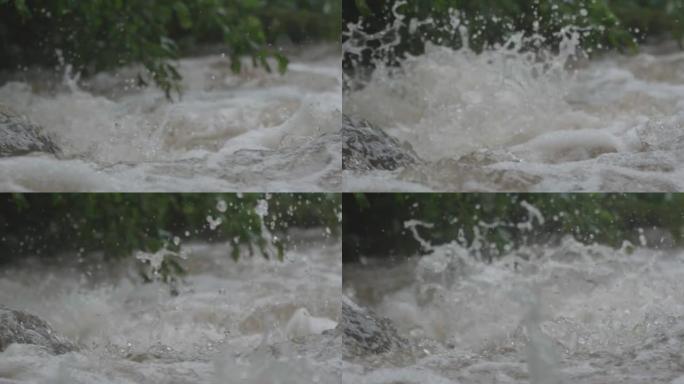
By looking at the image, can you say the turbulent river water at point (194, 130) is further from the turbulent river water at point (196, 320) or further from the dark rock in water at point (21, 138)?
the turbulent river water at point (196, 320)

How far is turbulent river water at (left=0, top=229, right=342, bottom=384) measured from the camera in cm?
202

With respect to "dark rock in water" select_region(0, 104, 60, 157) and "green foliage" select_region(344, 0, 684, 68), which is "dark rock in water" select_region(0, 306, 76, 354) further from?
"green foliage" select_region(344, 0, 684, 68)

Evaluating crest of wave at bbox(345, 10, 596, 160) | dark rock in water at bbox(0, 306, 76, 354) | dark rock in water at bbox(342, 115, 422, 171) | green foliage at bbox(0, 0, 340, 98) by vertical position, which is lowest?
dark rock in water at bbox(0, 306, 76, 354)

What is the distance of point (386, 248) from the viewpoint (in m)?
2.08

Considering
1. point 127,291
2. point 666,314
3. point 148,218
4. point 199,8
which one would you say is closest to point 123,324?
point 127,291

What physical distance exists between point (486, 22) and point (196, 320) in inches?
30.2

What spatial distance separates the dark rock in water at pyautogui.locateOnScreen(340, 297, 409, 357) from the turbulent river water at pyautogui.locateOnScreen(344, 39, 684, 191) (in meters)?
0.23

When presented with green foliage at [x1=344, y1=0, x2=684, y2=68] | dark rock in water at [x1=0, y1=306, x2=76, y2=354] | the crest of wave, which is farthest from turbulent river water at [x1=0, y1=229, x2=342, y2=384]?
green foliage at [x1=344, y1=0, x2=684, y2=68]

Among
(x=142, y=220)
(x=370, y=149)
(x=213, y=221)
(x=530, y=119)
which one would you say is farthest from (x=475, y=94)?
(x=142, y=220)

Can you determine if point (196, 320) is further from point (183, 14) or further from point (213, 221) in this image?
point (183, 14)

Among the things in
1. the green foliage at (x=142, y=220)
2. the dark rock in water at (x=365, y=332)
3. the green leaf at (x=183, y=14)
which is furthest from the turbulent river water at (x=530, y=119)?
the green leaf at (x=183, y=14)

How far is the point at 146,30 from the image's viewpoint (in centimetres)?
213

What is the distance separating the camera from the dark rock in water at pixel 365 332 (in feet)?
6.75

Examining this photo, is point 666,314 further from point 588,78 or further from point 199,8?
point 199,8
